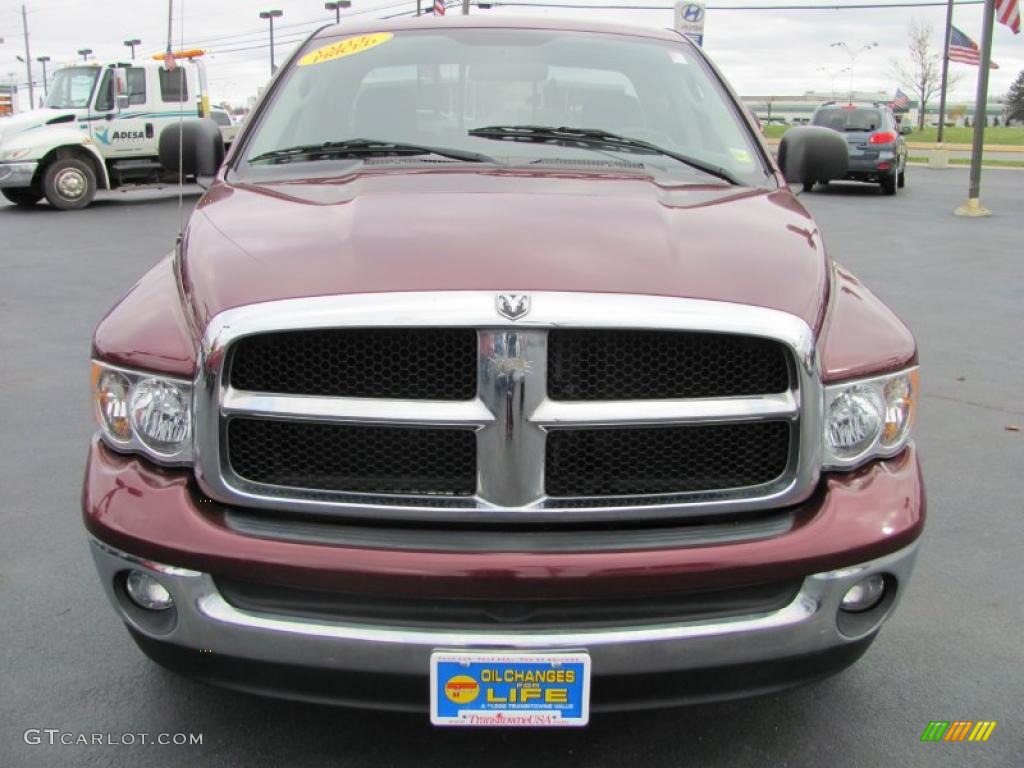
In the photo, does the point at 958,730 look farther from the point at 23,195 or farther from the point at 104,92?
the point at 23,195

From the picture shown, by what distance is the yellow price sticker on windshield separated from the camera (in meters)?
3.74

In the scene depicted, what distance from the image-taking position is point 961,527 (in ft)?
13.2

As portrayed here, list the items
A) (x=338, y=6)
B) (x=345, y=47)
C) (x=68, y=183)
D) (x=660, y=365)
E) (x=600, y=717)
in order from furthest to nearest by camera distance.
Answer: (x=338, y=6) → (x=68, y=183) → (x=345, y=47) → (x=600, y=717) → (x=660, y=365)

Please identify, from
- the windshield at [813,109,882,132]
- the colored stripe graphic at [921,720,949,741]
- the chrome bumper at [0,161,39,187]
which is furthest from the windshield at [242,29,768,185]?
the windshield at [813,109,882,132]

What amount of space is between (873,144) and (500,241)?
58.0 ft

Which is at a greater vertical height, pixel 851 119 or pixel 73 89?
pixel 73 89

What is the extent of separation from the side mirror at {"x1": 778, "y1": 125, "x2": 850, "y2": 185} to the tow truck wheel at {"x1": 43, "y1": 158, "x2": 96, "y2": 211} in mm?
14341

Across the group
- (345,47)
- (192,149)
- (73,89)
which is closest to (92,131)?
(73,89)

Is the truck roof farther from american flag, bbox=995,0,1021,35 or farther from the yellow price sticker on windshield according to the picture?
american flag, bbox=995,0,1021,35

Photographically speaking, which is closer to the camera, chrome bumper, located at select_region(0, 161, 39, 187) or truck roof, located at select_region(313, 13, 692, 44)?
truck roof, located at select_region(313, 13, 692, 44)

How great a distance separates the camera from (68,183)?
619 inches

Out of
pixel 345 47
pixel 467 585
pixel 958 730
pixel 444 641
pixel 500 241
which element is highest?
pixel 345 47

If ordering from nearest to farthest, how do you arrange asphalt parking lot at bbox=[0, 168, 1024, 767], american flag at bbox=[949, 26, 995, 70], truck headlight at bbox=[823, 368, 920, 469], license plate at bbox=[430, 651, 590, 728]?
license plate at bbox=[430, 651, 590, 728]
truck headlight at bbox=[823, 368, 920, 469]
asphalt parking lot at bbox=[0, 168, 1024, 767]
american flag at bbox=[949, 26, 995, 70]

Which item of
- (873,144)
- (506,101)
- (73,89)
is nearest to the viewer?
(506,101)
